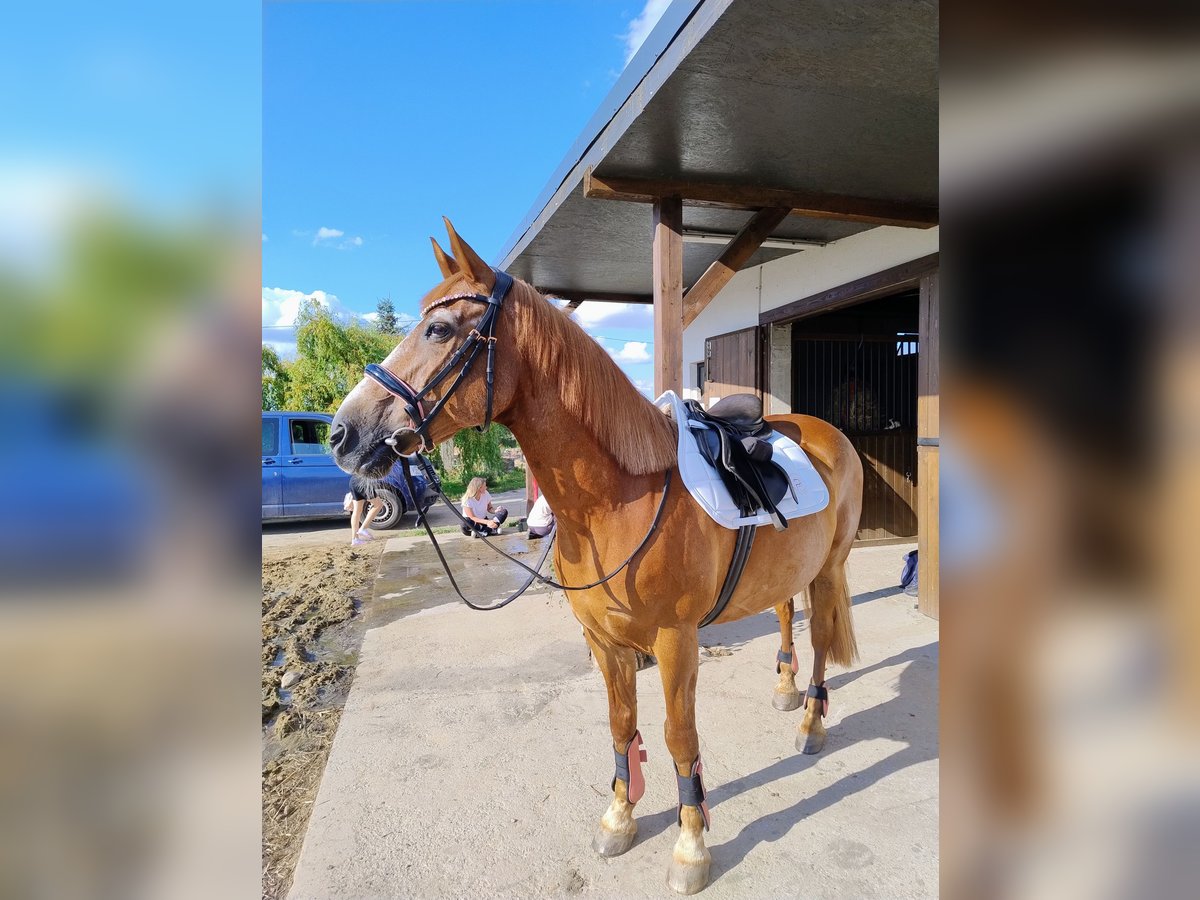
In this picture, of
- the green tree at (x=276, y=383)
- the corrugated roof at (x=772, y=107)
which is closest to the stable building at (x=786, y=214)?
the corrugated roof at (x=772, y=107)

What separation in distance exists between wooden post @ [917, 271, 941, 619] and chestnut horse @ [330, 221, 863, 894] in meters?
2.68

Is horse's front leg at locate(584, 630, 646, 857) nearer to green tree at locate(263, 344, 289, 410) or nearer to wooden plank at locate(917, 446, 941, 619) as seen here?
wooden plank at locate(917, 446, 941, 619)

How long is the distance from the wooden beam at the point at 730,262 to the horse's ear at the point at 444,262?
206 cm

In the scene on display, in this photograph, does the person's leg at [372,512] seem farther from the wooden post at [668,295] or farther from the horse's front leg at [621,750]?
the horse's front leg at [621,750]

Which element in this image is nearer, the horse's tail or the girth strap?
the girth strap

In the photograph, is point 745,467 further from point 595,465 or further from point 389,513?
point 389,513

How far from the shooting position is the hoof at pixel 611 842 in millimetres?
1945

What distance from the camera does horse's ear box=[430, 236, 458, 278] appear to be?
170cm

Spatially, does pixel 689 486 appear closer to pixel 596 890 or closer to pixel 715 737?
pixel 596 890

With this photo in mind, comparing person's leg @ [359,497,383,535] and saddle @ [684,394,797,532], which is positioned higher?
saddle @ [684,394,797,532]

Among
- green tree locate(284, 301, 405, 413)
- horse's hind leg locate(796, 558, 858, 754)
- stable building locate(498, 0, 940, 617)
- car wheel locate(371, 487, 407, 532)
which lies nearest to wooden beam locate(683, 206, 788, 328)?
stable building locate(498, 0, 940, 617)
